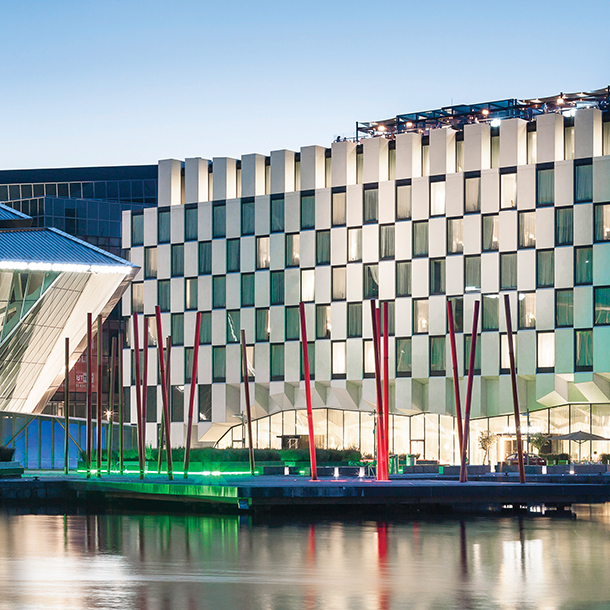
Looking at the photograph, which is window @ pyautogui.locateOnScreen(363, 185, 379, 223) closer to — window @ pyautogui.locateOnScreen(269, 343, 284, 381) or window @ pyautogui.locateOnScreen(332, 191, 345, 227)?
window @ pyautogui.locateOnScreen(332, 191, 345, 227)

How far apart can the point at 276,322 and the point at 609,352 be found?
2441cm

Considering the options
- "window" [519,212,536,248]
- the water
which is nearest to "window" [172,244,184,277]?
"window" [519,212,536,248]

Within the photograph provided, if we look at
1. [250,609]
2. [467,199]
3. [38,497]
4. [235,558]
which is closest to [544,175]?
[467,199]

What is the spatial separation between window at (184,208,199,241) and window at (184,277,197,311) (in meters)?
3.23

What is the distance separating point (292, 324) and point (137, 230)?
16.8m

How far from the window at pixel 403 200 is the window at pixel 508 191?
6841 millimetres

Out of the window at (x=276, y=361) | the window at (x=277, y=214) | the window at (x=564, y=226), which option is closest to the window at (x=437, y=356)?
the window at (x=564, y=226)

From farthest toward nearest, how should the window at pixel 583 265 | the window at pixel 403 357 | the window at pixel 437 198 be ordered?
the window at pixel 403 357 < the window at pixel 437 198 < the window at pixel 583 265

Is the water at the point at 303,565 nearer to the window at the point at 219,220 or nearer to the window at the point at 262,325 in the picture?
the window at the point at 262,325

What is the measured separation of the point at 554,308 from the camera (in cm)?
7425

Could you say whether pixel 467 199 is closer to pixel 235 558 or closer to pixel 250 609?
pixel 235 558

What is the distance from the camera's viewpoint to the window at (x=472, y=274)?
77062mm

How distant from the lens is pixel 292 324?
84250mm

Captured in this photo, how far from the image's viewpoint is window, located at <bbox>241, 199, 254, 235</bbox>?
8688 cm
